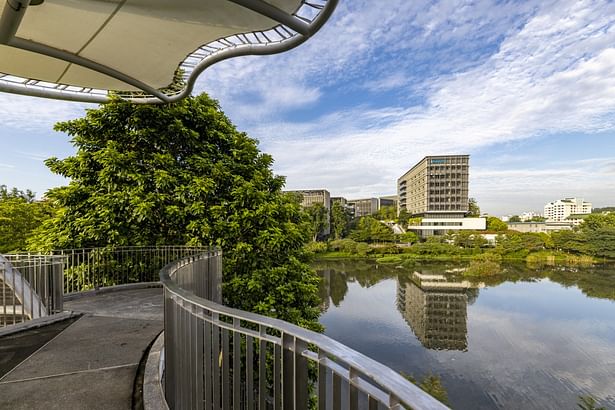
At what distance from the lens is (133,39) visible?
867 cm

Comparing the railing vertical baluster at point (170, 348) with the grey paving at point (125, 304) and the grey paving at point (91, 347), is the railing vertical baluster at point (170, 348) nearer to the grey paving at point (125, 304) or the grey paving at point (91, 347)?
the grey paving at point (91, 347)

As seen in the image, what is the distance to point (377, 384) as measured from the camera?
43.2 inches

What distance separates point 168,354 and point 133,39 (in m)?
8.59

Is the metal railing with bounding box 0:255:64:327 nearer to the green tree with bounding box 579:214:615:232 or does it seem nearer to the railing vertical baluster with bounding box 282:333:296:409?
the railing vertical baluster with bounding box 282:333:296:409

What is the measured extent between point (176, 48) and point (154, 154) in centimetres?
360

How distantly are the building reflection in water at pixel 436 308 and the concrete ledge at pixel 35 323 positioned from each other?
2432 cm

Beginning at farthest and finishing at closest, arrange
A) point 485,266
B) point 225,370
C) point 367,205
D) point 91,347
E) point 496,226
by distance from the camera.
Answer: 1. point 367,205
2. point 496,226
3. point 485,266
4. point 91,347
5. point 225,370

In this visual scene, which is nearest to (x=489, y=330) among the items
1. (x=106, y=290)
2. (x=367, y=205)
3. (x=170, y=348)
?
(x=106, y=290)

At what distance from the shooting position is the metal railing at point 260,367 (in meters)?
1.12

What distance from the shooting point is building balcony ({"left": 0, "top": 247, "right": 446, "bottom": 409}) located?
1.35 meters

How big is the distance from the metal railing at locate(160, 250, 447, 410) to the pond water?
18.5m

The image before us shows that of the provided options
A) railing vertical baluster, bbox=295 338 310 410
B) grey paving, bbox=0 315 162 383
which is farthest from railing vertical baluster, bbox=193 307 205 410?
grey paving, bbox=0 315 162 383

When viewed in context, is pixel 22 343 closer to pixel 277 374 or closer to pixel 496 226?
pixel 277 374

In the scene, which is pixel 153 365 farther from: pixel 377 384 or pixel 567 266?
pixel 567 266
